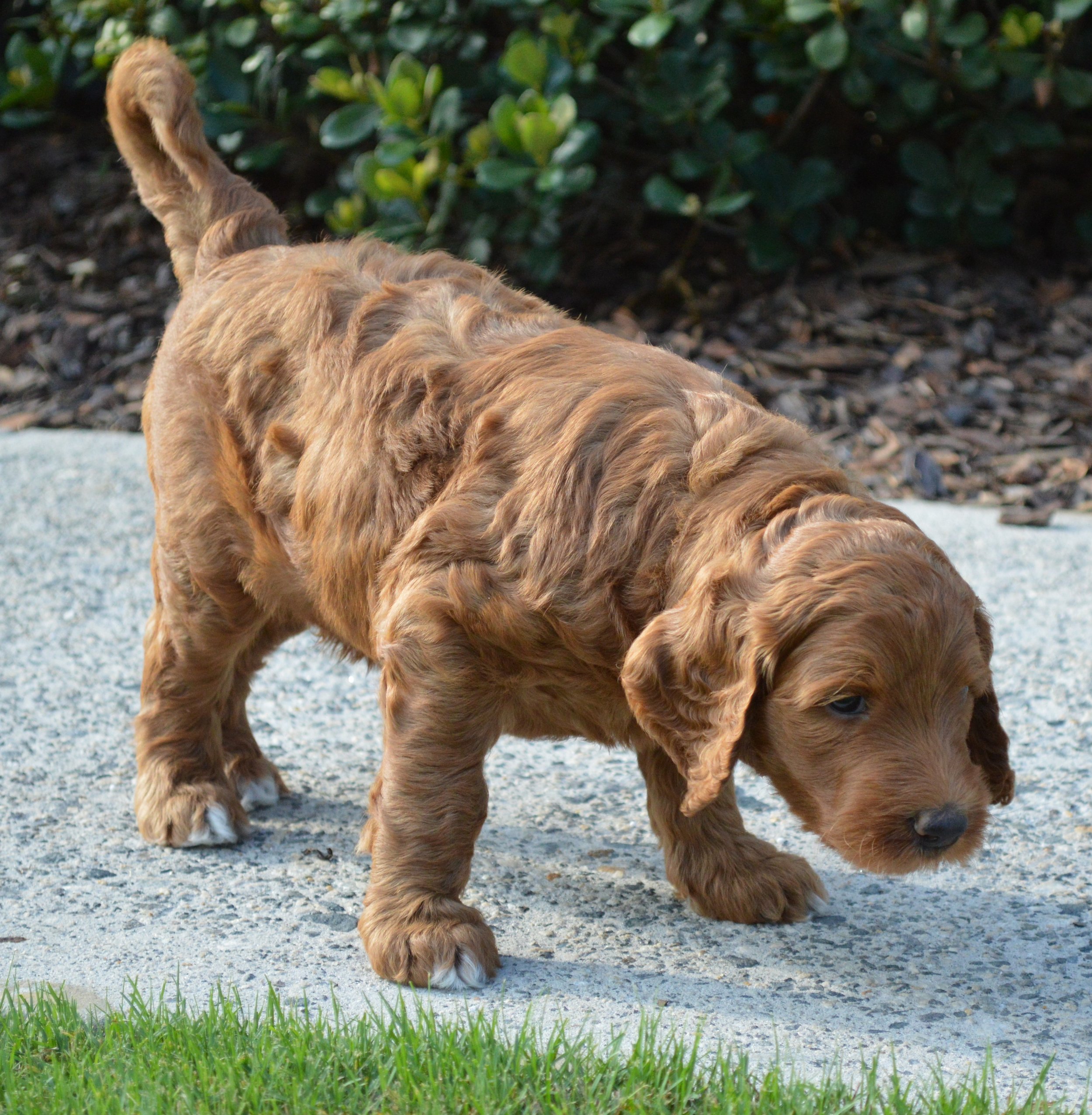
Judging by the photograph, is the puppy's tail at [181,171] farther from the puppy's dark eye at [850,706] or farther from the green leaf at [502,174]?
the green leaf at [502,174]

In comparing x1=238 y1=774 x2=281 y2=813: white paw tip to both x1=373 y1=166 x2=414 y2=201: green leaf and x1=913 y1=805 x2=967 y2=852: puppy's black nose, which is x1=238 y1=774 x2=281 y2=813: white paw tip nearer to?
x1=913 y1=805 x2=967 y2=852: puppy's black nose

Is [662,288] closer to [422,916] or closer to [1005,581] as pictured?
[1005,581]

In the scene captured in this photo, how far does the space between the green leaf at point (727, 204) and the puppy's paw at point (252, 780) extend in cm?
529

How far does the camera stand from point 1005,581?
679cm

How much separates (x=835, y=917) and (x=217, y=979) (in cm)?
177

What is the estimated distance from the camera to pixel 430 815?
366 centimetres

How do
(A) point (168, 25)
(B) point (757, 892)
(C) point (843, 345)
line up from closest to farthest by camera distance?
(B) point (757, 892) → (C) point (843, 345) → (A) point (168, 25)

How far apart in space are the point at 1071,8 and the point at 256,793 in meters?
6.29

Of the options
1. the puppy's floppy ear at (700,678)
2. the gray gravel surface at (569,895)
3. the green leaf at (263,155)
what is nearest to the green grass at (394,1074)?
the gray gravel surface at (569,895)

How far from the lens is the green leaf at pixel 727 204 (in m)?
8.82

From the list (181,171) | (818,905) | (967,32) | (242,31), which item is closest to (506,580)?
(818,905)

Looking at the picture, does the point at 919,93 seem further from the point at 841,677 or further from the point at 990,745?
the point at 841,677

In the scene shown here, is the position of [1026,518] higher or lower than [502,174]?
lower

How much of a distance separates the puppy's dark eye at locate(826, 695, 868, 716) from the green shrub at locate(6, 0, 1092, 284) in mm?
5803
